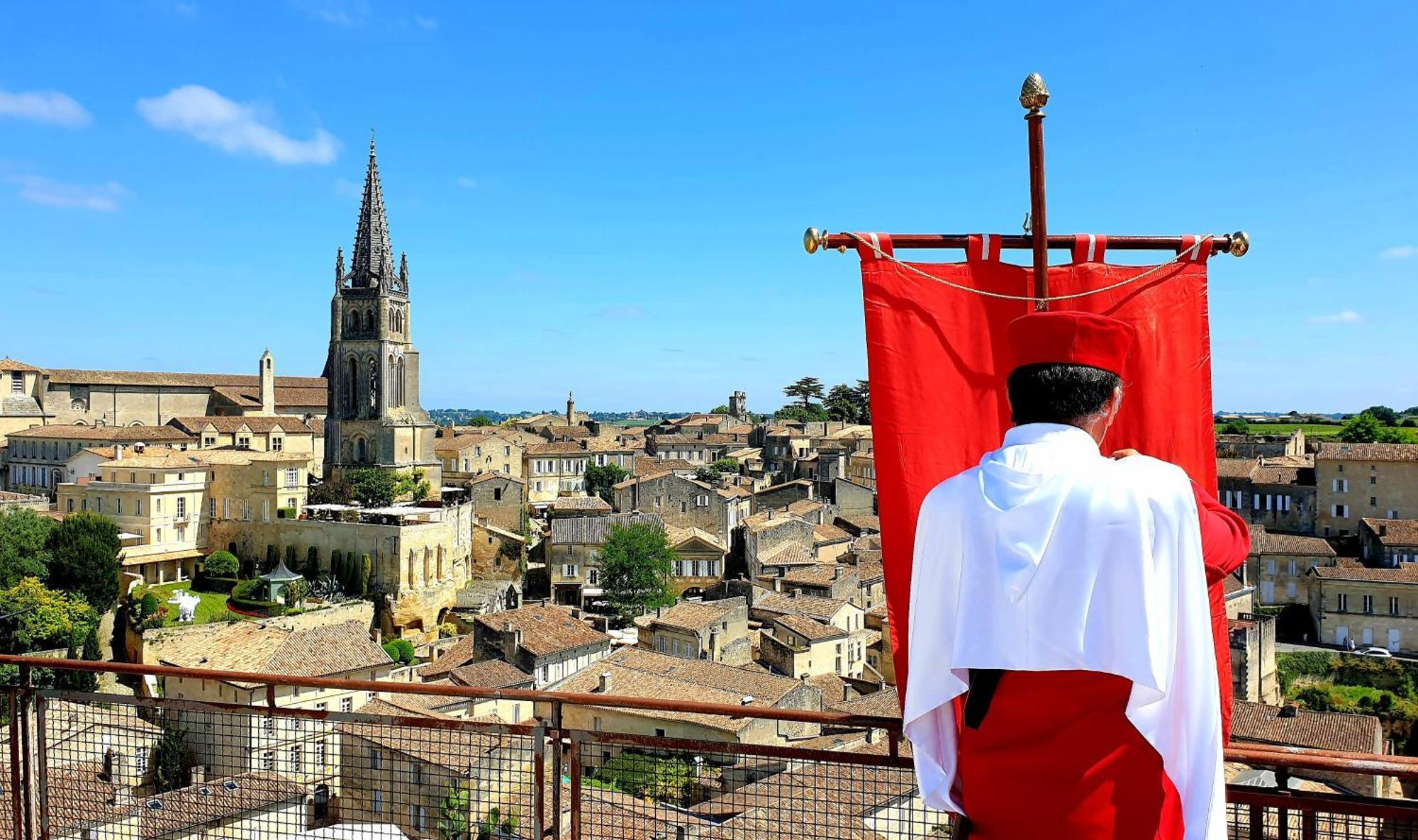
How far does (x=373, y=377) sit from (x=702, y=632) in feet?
91.0

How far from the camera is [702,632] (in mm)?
25500

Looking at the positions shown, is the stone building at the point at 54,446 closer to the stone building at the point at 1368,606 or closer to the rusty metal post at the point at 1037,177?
the rusty metal post at the point at 1037,177

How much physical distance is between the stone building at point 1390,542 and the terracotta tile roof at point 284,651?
3661cm

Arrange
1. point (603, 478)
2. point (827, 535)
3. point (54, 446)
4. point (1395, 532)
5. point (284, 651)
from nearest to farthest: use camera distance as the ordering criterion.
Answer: point (284, 651) < point (1395, 532) < point (827, 535) < point (54, 446) < point (603, 478)

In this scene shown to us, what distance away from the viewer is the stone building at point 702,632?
2555 cm

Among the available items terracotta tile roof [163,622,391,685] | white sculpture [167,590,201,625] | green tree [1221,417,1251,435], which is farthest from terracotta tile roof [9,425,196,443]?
green tree [1221,417,1251,435]

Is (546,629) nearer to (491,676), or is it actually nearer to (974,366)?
(491,676)

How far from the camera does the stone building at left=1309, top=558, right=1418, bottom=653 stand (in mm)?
34344

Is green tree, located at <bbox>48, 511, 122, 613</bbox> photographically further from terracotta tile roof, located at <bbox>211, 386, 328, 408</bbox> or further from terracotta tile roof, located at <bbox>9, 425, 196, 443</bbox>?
terracotta tile roof, located at <bbox>211, 386, 328, 408</bbox>

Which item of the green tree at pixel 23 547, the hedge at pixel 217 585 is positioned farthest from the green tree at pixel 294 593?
the green tree at pixel 23 547

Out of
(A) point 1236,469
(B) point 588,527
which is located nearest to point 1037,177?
(B) point 588,527

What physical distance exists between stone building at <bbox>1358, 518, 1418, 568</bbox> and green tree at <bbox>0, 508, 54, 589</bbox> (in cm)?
4757

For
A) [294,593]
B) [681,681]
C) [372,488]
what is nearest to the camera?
[681,681]

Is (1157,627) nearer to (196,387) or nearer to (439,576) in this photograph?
(439,576)
